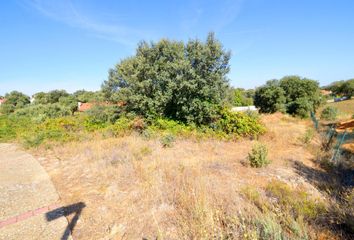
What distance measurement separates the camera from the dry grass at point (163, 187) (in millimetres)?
2570

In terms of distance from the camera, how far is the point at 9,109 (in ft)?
115

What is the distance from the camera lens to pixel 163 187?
12.2ft

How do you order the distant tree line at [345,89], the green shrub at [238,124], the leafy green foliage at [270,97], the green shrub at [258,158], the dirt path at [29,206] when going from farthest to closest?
1. the distant tree line at [345,89]
2. the leafy green foliage at [270,97]
3. the green shrub at [238,124]
4. the green shrub at [258,158]
5. the dirt path at [29,206]

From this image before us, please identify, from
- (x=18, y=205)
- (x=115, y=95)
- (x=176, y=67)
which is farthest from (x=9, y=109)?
(x=18, y=205)

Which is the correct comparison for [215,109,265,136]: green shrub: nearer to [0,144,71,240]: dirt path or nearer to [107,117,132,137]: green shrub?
[107,117,132,137]: green shrub

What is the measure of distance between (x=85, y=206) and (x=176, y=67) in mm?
7535

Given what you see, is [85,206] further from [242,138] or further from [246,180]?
[242,138]

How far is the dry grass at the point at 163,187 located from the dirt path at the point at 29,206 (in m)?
0.24

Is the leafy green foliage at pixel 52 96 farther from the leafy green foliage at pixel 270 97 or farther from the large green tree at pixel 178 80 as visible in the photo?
the leafy green foliage at pixel 270 97

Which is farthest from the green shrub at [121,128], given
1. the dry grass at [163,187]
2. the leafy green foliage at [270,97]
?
the leafy green foliage at [270,97]

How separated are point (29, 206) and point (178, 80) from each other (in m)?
7.53

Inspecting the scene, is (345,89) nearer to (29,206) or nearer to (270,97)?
(270,97)

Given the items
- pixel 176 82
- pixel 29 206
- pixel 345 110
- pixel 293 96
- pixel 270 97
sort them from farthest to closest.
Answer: pixel 270 97 → pixel 293 96 → pixel 345 110 → pixel 176 82 → pixel 29 206

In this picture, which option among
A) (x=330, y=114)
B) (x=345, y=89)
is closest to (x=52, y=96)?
→ (x=330, y=114)
